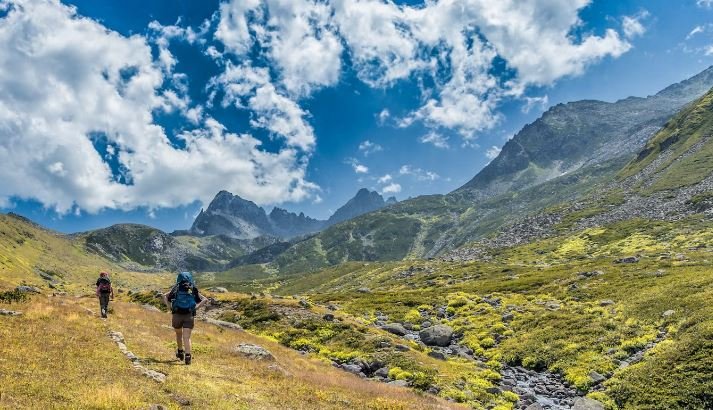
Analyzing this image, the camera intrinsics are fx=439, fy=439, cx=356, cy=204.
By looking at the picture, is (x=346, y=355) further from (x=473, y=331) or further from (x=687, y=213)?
(x=687, y=213)

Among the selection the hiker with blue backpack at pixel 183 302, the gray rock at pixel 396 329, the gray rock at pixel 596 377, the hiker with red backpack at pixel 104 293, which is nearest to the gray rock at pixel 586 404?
the gray rock at pixel 596 377

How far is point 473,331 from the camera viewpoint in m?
47.8

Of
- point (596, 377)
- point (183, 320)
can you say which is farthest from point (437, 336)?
point (183, 320)

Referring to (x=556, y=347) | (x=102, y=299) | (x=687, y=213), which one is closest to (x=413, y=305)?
(x=556, y=347)

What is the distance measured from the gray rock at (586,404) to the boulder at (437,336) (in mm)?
20394

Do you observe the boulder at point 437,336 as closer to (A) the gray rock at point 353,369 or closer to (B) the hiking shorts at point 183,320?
(A) the gray rock at point 353,369

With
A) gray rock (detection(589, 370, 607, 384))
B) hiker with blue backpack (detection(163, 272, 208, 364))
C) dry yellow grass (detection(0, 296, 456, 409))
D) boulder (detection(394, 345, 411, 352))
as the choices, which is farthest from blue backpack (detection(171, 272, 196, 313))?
gray rock (detection(589, 370, 607, 384))

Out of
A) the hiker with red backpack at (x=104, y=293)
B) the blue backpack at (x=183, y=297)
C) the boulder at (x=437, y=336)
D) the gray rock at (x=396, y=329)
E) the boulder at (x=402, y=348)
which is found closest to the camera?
the blue backpack at (x=183, y=297)

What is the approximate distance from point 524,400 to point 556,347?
10.4 meters

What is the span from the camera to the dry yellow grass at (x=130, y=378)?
12.3m

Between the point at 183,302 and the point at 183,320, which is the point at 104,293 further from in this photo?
the point at 183,302

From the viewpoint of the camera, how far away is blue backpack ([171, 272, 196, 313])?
18844mm

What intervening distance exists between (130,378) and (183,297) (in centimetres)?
429

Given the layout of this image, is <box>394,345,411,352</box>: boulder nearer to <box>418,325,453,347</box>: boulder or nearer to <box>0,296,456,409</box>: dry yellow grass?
<box>418,325,453,347</box>: boulder
